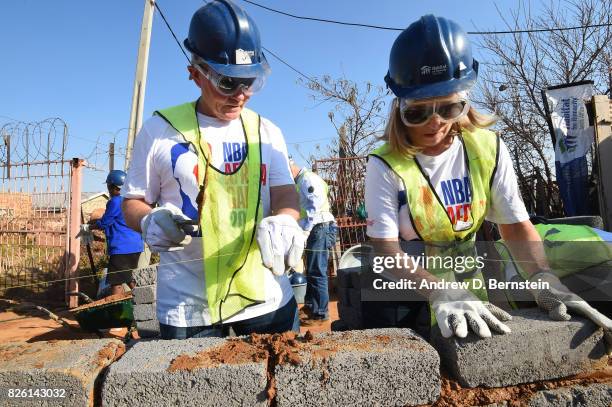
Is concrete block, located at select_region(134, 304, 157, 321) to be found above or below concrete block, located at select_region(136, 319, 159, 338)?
above

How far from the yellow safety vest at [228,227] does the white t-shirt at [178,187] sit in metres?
0.03

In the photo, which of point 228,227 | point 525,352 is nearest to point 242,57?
point 228,227

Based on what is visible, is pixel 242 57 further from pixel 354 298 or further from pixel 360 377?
pixel 354 298

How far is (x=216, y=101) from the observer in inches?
70.4

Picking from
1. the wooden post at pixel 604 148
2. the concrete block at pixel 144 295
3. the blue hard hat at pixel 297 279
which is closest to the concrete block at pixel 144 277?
the concrete block at pixel 144 295

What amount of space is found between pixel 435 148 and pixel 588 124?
22.9ft

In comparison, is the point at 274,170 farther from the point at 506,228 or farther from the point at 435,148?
the point at 506,228

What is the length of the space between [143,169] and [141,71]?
7829 mm

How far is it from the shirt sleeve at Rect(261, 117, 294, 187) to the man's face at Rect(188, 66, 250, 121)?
0.16 m

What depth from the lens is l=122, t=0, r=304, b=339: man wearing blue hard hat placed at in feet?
5.68

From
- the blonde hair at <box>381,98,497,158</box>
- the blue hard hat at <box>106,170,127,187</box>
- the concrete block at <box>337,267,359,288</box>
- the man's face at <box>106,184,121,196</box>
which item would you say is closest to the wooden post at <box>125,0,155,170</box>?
the blue hard hat at <box>106,170,127,187</box>

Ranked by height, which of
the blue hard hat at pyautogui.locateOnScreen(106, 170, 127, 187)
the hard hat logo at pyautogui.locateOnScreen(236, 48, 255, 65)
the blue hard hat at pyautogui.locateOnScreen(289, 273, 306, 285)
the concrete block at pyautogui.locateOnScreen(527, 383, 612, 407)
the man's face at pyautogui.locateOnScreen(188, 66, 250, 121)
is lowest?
the concrete block at pyautogui.locateOnScreen(527, 383, 612, 407)

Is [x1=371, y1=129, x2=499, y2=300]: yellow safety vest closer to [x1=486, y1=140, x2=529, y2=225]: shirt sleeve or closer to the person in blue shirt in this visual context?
[x1=486, y1=140, x2=529, y2=225]: shirt sleeve

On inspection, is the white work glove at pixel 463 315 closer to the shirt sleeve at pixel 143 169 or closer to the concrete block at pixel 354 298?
the concrete block at pixel 354 298
